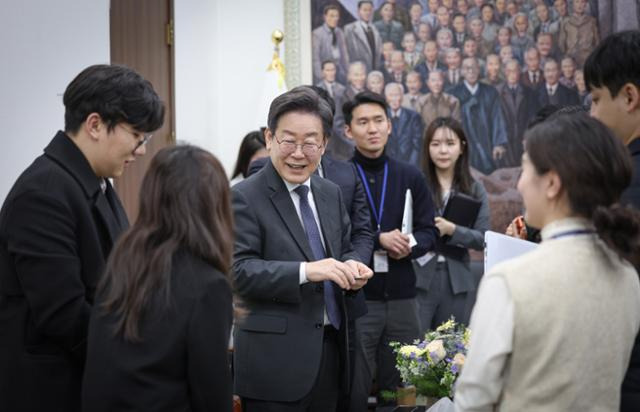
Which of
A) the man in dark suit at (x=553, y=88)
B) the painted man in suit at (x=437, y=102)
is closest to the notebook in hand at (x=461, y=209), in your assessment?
the painted man in suit at (x=437, y=102)

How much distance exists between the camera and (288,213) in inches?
130

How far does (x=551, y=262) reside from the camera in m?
1.94

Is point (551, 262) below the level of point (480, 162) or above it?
below

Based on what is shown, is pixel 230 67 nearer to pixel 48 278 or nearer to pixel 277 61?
pixel 277 61

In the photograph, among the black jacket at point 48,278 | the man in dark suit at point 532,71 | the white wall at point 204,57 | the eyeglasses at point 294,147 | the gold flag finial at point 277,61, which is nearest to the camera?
the black jacket at point 48,278

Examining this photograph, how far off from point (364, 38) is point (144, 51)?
2.25 meters

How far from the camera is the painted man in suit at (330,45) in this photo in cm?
777

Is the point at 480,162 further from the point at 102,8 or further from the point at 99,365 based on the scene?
the point at 99,365

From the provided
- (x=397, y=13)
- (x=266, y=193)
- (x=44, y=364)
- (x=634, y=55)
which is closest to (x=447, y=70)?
(x=397, y=13)

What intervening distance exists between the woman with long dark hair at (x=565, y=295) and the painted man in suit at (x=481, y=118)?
19.3 feet

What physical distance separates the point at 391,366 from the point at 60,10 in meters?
3.06

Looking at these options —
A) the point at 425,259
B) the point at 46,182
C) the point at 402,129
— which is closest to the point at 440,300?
the point at 425,259

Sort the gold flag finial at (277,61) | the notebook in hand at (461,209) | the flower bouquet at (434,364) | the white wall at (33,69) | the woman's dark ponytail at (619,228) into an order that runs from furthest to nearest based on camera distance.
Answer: the gold flag finial at (277,61)
the notebook in hand at (461,209)
the white wall at (33,69)
the flower bouquet at (434,364)
the woman's dark ponytail at (619,228)

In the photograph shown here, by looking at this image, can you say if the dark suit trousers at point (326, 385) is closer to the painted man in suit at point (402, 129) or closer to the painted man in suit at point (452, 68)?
the painted man in suit at point (402, 129)
